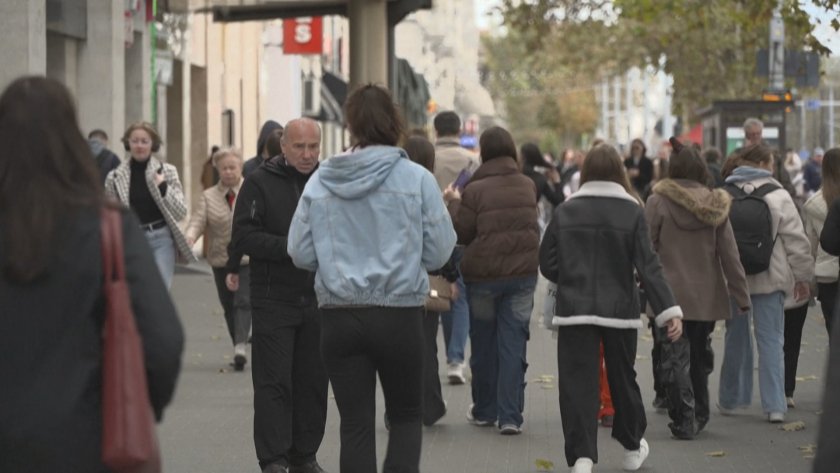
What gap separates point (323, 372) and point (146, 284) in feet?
15.0

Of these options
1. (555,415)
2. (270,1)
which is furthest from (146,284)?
(270,1)

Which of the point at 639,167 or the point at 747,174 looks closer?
the point at 747,174

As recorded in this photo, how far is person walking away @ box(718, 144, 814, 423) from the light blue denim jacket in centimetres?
451

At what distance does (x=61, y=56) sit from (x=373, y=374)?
14855 mm

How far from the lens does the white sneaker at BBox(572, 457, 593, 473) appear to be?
9.24m

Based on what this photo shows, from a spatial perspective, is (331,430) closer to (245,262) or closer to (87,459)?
(245,262)

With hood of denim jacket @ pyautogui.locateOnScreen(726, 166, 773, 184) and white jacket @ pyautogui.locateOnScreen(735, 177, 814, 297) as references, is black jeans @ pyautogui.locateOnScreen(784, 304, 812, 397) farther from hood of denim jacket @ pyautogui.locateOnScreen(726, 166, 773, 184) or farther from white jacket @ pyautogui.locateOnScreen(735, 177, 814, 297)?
hood of denim jacket @ pyautogui.locateOnScreen(726, 166, 773, 184)

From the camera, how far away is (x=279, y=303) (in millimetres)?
8898

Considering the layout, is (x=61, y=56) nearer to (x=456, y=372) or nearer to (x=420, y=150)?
(x=456, y=372)

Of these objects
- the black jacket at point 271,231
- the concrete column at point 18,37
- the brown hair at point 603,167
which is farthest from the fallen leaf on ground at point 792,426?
the concrete column at point 18,37

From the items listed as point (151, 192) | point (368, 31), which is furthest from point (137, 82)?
point (151, 192)

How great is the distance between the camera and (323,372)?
360 inches

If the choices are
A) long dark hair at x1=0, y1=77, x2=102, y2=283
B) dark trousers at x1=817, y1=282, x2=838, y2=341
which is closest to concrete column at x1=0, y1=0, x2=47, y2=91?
dark trousers at x1=817, y1=282, x2=838, y2=341

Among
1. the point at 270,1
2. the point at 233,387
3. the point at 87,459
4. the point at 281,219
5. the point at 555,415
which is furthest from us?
the point at 270,1
